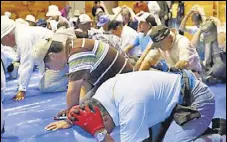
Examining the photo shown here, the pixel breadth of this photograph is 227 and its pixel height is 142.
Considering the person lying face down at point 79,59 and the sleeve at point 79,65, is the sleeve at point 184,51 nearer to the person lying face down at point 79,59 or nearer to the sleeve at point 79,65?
the person lying face down at point 79,59

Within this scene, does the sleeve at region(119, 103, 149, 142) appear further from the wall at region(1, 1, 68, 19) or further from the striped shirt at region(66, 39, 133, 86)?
the wall at region(1, 1, 68, 19)

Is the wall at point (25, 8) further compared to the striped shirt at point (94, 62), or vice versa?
the wall at point (25, 8)

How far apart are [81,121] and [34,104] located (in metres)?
1.67

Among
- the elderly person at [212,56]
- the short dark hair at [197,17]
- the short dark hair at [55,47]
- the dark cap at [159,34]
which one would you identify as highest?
the short dark hair at [55,47]

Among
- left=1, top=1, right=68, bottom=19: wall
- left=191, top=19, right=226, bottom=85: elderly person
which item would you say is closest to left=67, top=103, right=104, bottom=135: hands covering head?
left=191, top=19, right=226, bottom=85: elderly person

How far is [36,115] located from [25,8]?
5.96 m

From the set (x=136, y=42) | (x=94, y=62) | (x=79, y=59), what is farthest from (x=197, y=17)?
(x=79, y=59)

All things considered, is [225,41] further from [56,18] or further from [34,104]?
[56,18]

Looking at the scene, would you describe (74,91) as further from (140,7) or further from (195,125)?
(140,7)

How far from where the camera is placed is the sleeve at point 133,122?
1.40 m

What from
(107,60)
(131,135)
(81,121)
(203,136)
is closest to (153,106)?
(131,135)

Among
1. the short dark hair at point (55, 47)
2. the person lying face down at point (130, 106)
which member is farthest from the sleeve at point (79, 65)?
the person lying face down at point (130, 106)

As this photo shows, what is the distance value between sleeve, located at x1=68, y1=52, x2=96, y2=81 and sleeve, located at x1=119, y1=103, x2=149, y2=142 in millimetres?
670

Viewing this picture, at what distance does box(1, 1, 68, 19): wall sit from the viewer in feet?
26.7
